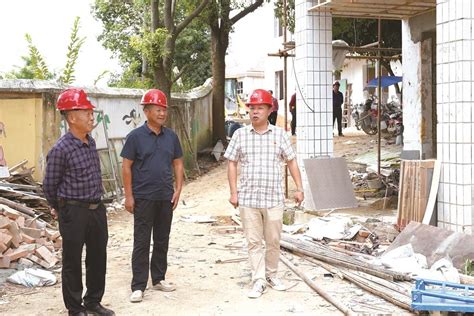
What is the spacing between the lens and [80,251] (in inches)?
199

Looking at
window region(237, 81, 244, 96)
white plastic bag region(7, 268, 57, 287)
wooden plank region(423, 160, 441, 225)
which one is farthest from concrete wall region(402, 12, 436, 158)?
window region(237, 81, 244, 96)

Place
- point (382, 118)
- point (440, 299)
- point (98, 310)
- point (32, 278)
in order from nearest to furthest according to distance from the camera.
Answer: point (440, 299) → point (98, 310) → point (32, 278) → point (382, 118)

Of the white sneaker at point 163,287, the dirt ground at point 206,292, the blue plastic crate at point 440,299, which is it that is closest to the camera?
the blue plastic crate at point 440,299

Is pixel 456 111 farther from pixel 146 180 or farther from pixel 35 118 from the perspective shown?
pixel 35 118

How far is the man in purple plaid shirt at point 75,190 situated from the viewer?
496cm

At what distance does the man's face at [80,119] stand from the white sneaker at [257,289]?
2164mm

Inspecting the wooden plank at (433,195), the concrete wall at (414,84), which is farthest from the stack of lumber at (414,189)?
the concrete wall at (414,84)

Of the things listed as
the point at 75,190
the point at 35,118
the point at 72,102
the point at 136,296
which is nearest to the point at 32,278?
the point at 136,296

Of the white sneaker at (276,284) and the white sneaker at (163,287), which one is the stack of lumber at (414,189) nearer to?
the white sneaker at (276,284)

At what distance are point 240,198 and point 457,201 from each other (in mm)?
2624

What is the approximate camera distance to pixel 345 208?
362 inches

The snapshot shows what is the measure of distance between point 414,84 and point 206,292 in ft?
20.0

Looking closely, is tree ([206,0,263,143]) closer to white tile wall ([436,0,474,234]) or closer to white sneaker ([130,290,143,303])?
white tile wall ([436,0,474,234])

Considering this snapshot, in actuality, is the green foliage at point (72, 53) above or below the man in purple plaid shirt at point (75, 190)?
above
